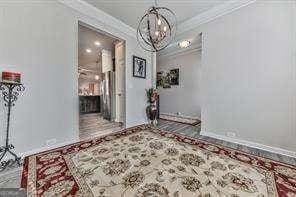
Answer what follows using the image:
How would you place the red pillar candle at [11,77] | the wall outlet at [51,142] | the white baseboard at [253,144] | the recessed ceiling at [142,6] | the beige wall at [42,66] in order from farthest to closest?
the recessed ceiling at [142,6]
the wall outlet at [51,142]
the white baseboard at [253,144]
the beige wall at [42,66]
the red pillar candle at [11,77]

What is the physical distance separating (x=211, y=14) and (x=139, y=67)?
2.29 m

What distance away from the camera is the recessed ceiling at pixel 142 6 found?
2943 mm

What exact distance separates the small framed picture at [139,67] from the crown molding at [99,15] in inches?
27.5

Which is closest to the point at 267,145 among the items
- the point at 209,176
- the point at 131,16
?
the point at 209,176

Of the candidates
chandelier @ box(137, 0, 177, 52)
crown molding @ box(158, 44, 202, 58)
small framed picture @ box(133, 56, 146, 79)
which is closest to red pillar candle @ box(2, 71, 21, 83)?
chandelier @ box(137, 0, 177, 52)

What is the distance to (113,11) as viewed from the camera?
327 cm

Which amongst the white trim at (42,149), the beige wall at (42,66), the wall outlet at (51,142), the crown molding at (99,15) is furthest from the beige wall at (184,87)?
the wall outlet at (51,142)

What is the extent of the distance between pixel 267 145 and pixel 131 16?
400 centimetres

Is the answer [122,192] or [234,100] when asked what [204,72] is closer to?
[234,100]

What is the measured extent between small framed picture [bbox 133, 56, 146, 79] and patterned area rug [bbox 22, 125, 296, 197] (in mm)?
2381

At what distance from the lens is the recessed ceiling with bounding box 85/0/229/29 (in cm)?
294

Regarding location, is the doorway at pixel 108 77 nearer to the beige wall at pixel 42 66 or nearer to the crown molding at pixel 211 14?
the beige wall at pixel 42 66

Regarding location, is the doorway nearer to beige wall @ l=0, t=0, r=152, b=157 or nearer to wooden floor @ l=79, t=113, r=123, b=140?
wooden floor @ l=79, t=113, r=123, b=140

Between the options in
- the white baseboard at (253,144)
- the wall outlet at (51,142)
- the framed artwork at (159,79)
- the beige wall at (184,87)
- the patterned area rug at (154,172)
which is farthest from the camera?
the framed artwork at (159,79)
